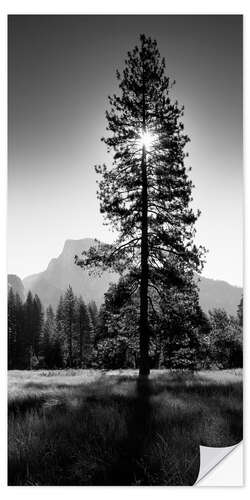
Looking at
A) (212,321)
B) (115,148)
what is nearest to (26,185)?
(115,148)

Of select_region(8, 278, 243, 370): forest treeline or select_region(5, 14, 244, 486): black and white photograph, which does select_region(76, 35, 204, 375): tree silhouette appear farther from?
select_region(8, 278, 243, 370): forest treeline

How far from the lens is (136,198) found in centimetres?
632

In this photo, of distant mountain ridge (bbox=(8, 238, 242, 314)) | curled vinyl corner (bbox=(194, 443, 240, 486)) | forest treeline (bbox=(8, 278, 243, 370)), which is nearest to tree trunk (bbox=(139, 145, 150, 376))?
forest treeline (bbox=(8, 278, 243, 370))

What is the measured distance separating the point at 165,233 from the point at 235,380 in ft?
9.23

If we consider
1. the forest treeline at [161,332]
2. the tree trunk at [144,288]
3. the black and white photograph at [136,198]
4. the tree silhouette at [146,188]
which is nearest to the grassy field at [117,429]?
the black and white photograph at [136,198]

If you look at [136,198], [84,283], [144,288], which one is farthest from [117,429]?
[136,198]

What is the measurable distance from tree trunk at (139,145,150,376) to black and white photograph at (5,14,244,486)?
0.09 ft

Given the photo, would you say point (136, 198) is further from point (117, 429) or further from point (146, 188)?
point (117, 429)

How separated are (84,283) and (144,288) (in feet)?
3.98

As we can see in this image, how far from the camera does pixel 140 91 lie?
6.09 metres

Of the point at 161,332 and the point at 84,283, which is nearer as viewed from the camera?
the point at 161,332

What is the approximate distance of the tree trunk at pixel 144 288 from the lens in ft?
18.9

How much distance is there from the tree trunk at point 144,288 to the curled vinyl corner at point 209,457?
1.57m

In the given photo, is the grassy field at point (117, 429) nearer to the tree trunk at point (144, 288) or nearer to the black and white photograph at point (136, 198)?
the black and white photograph at point (136, 198)
